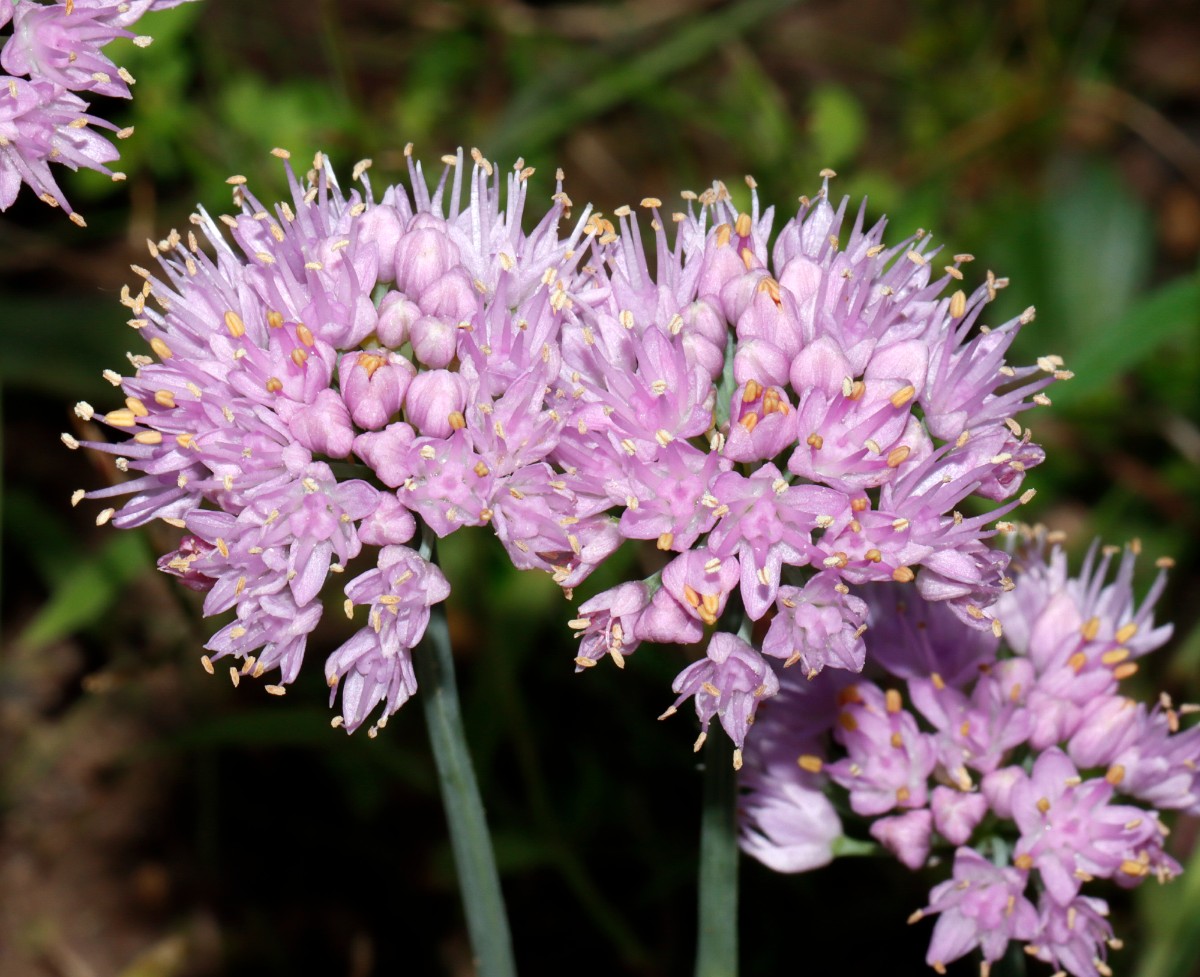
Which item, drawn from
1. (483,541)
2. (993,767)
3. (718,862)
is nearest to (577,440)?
(718,862)

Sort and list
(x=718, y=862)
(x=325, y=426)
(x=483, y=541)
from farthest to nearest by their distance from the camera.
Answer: (x=483, y=541) < (x=718, y=862) < (x=325, y=426)

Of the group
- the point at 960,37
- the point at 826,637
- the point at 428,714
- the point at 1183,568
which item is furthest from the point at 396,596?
the point at 960,37

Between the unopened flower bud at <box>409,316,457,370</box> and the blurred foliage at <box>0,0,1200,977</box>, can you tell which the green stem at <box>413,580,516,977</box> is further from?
the blurred foliage at <box>0,0,1200,977</box>

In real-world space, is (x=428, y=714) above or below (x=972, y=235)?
below

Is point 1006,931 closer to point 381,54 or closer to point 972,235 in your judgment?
point 972,235

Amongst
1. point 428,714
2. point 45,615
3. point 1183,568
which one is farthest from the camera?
point 1183,568

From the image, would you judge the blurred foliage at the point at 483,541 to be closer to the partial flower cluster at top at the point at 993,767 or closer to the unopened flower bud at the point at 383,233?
the partial flower cluster at top at the point at 993,767

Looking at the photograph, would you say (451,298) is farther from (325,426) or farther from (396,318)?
(325,426)

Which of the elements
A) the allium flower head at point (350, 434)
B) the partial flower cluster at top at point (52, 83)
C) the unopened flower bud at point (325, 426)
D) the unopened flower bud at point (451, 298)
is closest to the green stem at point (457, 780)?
the allium flower head at point (350, 434)
